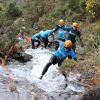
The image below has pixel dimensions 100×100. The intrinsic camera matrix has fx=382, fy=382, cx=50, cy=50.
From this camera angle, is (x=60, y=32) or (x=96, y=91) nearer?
(x=96, y=91)

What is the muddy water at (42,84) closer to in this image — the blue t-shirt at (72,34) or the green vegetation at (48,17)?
the green vegetation at (48,17)

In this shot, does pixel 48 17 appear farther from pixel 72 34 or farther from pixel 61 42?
pixel 61 42

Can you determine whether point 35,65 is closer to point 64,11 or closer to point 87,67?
point 87,67

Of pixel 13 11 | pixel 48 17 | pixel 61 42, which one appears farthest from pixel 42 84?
pixel 13 11

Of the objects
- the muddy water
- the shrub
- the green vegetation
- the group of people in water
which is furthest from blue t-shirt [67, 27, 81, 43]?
the shrub

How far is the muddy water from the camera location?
1013 cm

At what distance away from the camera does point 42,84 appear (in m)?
12.1

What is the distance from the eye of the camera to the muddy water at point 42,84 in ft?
33.2

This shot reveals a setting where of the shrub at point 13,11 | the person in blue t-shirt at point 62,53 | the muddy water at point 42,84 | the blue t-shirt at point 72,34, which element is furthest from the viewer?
the shrub at point 13,11

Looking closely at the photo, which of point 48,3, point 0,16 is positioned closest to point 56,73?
point 0,16

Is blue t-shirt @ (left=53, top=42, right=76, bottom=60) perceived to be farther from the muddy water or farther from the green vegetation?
the green vegetation

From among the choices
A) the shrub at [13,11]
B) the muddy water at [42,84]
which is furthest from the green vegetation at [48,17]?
the muddy water at [42,84]

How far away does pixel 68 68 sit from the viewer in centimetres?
1103

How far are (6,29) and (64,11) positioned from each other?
11.8 meters
